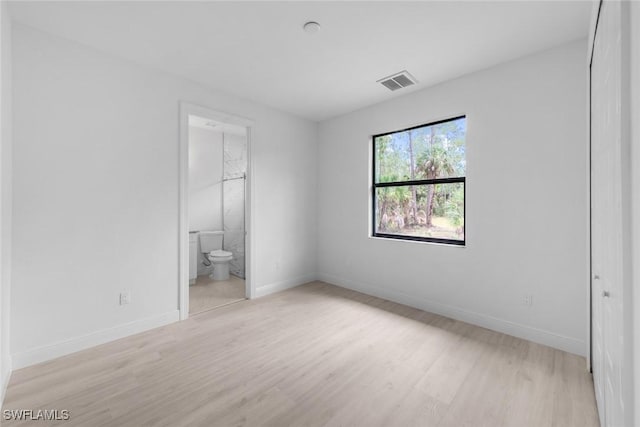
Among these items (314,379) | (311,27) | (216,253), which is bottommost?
(314,379)

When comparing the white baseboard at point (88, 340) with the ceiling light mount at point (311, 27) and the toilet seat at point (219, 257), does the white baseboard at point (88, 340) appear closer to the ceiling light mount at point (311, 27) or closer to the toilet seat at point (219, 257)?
the toilet seat at point (219, 257)

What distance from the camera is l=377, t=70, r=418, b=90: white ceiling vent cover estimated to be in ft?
9.39

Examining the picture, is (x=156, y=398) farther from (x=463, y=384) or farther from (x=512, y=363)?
(x=512, y=363)

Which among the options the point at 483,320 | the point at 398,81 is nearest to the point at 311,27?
the point at 398,81

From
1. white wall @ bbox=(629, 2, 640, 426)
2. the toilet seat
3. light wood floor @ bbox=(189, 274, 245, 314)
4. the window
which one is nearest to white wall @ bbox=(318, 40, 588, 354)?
the window

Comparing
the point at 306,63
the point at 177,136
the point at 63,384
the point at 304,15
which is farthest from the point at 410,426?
the point at 177,136

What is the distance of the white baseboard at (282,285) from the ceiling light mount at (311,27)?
2944 millimetres

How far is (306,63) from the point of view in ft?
8.72

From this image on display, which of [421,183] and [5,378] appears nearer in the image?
[5,378]

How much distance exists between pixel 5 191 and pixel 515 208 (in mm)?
3924

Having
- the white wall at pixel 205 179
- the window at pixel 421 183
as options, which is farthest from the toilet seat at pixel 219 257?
the window at pixel 421 183

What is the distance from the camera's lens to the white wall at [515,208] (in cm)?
228

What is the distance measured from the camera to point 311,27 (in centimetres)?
211

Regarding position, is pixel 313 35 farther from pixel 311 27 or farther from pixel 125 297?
pixel 125 297
